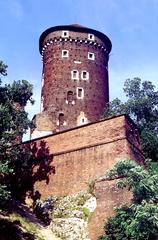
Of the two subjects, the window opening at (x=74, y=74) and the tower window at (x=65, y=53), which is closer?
the window opening at (x=74, y=74)

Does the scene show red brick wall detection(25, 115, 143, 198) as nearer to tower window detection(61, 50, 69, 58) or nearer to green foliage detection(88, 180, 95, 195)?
green foliage detection(88, 180, 95, 195)

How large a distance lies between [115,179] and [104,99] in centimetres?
1702

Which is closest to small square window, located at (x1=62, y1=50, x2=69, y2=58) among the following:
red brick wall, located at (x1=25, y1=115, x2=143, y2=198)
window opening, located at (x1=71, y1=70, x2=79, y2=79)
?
window opening, located at (x1=71, y1=70, x2=79, y2=79)

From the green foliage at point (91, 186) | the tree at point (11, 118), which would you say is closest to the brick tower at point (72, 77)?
the tree at point (11, 118)

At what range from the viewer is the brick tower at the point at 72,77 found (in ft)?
117

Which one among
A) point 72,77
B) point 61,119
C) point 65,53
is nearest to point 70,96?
point 72,77

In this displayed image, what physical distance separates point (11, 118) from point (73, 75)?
17.1 metres

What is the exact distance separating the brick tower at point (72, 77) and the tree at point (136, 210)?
16.8 m

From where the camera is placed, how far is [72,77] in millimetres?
36594

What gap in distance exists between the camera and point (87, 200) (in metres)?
21.2

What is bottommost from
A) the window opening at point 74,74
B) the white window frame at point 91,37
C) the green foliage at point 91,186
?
the green foliage at point 91,186

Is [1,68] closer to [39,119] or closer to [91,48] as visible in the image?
[39,119]

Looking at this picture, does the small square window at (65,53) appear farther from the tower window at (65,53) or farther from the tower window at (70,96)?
the tower window at (70,96)

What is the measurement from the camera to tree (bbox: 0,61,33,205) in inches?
773
